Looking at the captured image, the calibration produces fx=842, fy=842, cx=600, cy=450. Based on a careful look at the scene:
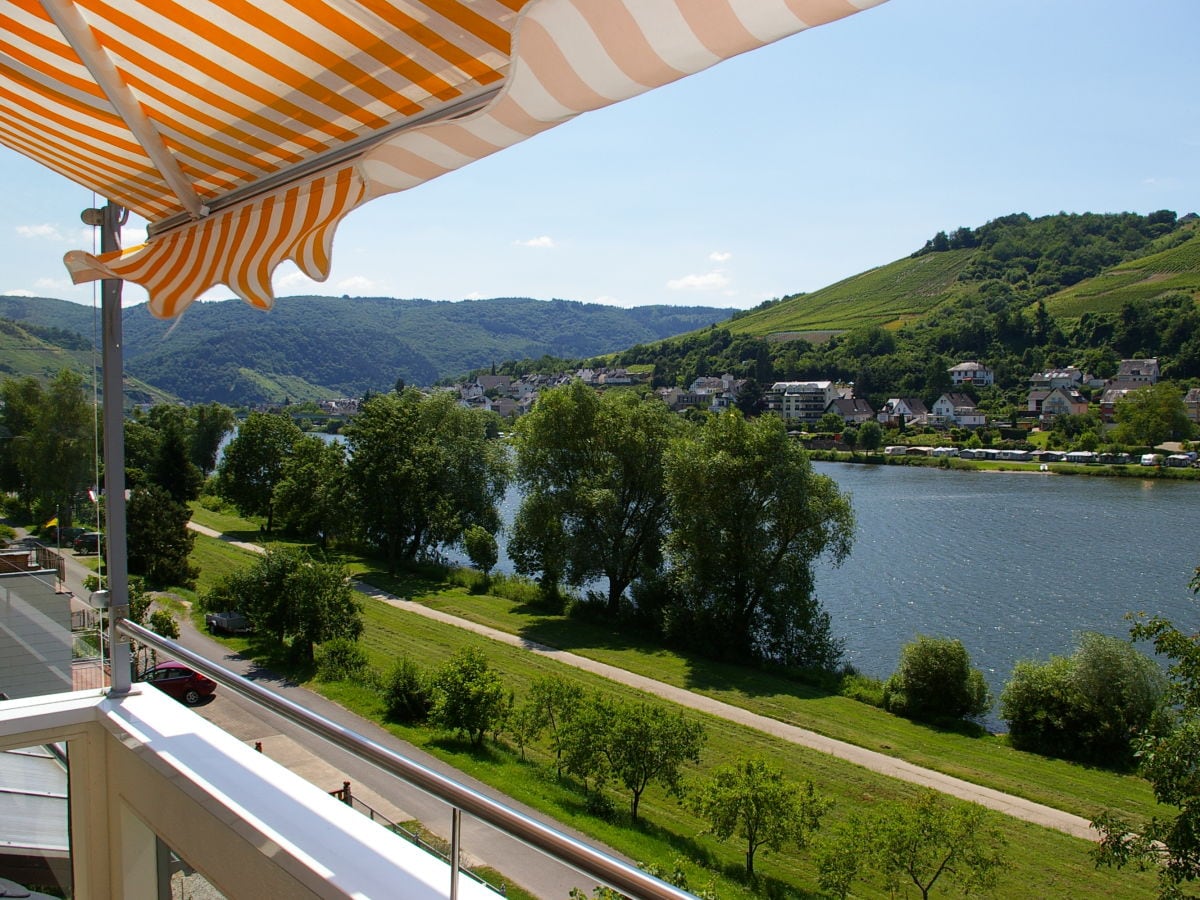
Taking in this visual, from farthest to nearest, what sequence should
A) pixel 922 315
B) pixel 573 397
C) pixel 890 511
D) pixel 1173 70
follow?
pixel 922 315, pixel 890 511, pixel 573 397, pixel 1173 70

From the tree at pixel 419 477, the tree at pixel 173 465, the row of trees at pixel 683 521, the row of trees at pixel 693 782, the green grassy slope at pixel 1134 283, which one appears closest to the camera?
the row of trees at pixel 693 782

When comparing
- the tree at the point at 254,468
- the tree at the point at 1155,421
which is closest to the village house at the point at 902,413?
the tree at the point at 1155,421

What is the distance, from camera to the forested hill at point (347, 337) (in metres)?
46.2

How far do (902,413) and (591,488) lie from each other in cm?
4370

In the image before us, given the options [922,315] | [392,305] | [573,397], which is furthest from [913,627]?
[392,305]

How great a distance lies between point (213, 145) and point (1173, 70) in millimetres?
11590

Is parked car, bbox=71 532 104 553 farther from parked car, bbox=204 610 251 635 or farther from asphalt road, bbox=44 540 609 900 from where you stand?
parked car, bbox=204 610 251 635

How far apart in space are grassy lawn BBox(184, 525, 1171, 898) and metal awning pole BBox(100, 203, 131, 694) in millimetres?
6710

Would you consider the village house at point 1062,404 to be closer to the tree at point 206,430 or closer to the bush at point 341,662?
the tree at point 206,430

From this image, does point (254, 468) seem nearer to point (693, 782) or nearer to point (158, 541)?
point (158, 541)

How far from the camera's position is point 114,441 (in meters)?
2.46

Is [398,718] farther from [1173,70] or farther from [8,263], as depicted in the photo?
[1173,70]

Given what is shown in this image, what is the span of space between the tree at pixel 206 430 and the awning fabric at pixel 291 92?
128 feet

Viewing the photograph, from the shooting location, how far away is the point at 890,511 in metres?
29.9
